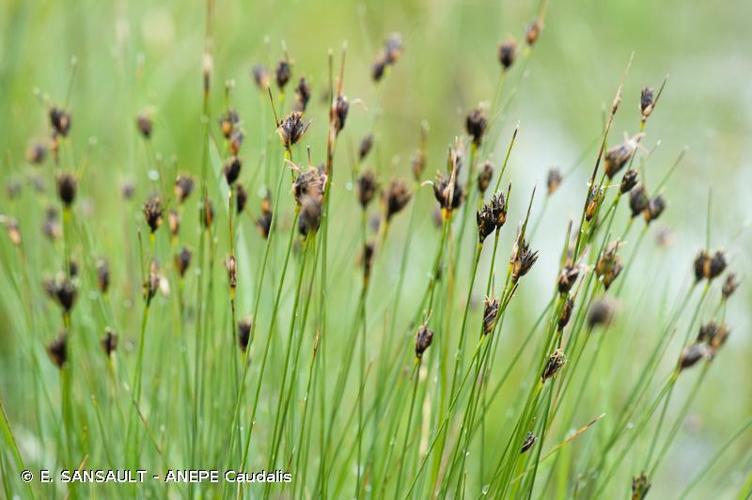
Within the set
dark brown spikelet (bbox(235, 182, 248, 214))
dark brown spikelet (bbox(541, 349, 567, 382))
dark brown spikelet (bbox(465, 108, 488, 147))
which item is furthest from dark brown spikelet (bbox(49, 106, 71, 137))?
dark brown spikelet (bbox(541, 349, 567, 382))

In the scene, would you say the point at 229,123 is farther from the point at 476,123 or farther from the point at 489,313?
the point at 489,313

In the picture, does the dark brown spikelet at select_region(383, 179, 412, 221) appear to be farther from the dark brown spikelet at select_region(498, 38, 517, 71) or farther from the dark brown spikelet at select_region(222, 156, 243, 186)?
the dark brown spikelet at select_region(498, 38, 517, 71)

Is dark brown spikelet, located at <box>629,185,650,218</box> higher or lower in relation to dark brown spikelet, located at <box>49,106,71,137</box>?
lower

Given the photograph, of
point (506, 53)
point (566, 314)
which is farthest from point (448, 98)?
point (566, 314)

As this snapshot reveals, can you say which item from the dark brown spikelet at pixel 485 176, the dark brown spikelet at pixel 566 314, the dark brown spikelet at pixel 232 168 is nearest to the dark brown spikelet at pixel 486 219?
the dark brown spikelet at pixel 566 314

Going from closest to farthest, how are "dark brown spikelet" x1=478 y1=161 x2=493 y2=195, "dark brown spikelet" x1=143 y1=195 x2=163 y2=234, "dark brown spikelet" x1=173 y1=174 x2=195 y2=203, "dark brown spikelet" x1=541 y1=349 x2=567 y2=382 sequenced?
"dark brown spikelet" x1=541 y1=349 x2=567 y2=382, "dark brown spikelet" x1=143 y1=195 x2=163 y2=234, "dark brown spikelet" x1=478 y1=161 x2=493 y2=195, "dark brown spikelet" x1=173 y1=174 x2=195 y2=203

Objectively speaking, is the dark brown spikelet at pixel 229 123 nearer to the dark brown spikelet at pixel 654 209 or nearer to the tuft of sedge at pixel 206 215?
the tuft of sedge at pixel 206 215

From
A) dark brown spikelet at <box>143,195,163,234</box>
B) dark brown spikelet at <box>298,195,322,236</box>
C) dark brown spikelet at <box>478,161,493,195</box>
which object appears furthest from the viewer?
dark brown spikelet at <box>478,161,493,195</box>

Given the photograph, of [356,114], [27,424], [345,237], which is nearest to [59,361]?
[27,424]

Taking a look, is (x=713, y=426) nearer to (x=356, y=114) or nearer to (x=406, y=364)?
(x=406, y=364)
